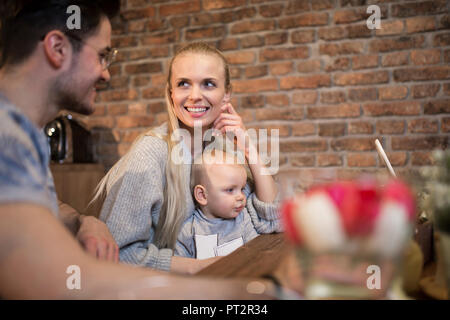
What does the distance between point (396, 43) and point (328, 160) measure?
828 millimetres

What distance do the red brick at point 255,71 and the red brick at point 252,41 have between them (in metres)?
0.15

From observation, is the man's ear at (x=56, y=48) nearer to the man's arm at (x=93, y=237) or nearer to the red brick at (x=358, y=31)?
the man's arm at (x=93, y=237)

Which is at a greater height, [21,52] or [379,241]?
[21,52]

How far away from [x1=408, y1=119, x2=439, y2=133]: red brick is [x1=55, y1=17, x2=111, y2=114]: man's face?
1.96m

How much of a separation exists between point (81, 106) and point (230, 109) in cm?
88

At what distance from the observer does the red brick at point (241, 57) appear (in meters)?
2.61

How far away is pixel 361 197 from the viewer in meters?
0.50

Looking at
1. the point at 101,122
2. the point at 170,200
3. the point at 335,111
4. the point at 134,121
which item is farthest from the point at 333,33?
the point at 101,122

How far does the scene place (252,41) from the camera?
2.60 meters

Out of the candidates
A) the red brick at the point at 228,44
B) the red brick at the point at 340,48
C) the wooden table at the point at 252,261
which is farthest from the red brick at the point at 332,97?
the wooden table at the point at 252,261
